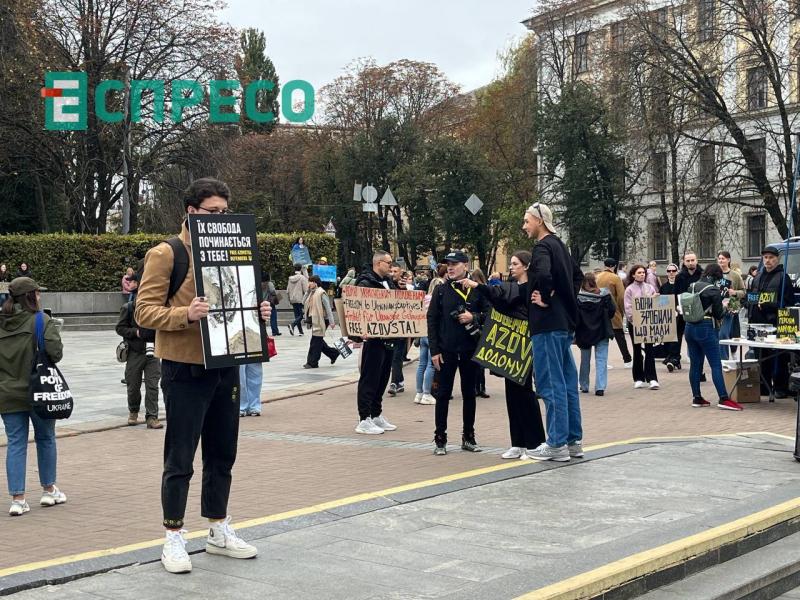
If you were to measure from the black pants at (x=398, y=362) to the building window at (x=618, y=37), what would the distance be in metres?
21.7

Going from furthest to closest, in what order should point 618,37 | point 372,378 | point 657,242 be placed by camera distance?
1. point 657,242
2. point 618,37
3. point 372,378

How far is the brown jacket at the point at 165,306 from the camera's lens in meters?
5.26

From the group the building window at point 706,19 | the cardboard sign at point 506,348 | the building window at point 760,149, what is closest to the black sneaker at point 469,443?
the cardboard sign at point 506,348

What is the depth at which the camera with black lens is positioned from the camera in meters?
9.15

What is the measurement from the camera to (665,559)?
5.43 m

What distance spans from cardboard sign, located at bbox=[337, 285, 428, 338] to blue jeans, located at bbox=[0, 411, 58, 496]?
420 cm

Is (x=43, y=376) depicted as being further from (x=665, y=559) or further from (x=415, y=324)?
(x=415, y=324)

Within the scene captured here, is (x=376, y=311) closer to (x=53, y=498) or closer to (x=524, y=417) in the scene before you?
(x=524, y=417)

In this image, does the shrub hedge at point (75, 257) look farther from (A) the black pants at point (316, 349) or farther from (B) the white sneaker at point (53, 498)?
(B) the white sneaker at point (53, 498)

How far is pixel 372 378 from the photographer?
1079 cm

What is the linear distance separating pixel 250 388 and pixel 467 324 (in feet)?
14.2

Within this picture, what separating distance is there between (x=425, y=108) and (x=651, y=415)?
2076 inches

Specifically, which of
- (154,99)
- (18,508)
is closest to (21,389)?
(18,508)

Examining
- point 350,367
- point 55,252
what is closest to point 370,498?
point 350,367
